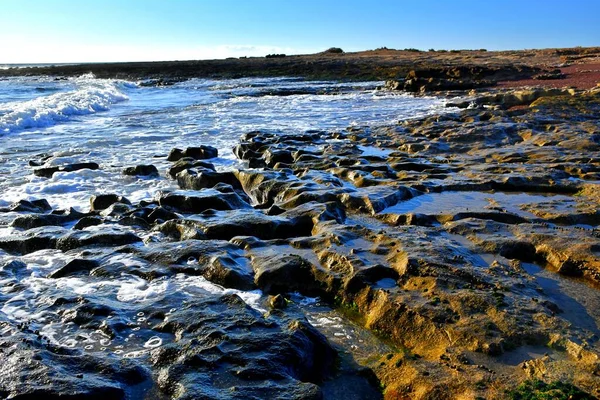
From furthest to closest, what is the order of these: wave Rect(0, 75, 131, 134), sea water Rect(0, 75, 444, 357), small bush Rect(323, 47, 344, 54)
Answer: small bush Rect(323, 47, 344, 54) < wave Rect(0, 75, 131, 134) < sea water Rect(0, 75, 444, 357)

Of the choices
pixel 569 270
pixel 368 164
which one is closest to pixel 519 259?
pixel 569 270

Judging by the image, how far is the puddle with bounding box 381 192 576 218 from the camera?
6392 mm

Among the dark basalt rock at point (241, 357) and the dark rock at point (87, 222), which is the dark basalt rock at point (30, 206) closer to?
the dark rock at point (87, 222)

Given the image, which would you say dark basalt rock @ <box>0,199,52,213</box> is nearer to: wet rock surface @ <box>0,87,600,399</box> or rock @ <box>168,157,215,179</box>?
wet rock surface @ <box>0,87,600,399</box>

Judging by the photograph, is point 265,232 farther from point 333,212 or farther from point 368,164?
point 368,164

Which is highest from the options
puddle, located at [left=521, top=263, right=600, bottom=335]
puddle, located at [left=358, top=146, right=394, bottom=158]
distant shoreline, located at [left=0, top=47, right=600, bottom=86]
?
distant shoreline, located at [left=0, top=47, right=600, bottom=86]

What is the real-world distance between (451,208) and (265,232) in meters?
2.53

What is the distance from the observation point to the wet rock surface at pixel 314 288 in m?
3.21

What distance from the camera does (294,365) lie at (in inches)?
131

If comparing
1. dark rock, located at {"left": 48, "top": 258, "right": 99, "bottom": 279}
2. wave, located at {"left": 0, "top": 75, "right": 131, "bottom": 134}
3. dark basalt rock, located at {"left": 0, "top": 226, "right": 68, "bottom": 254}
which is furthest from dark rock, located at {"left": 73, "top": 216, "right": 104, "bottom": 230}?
wave, located at {"left": 0, "top": 75, "right": 131, "bottom": 134}

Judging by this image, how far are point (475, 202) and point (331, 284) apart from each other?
10.5ft

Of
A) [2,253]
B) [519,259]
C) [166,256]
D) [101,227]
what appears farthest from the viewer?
[101,227]

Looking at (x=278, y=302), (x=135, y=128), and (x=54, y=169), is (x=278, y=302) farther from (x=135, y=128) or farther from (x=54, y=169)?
(x=135, y=128)

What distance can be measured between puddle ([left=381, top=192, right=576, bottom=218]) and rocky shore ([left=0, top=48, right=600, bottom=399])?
50mm
